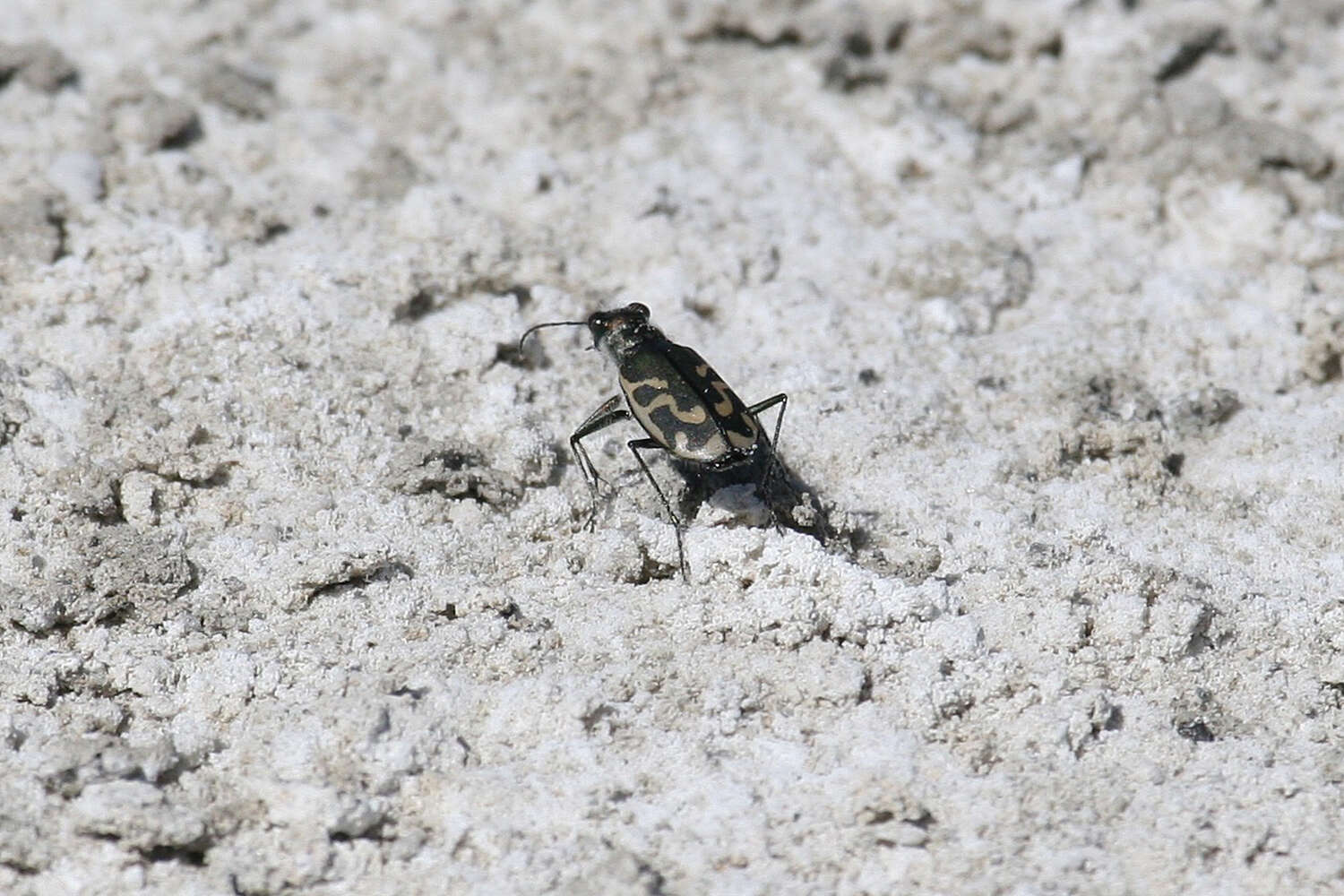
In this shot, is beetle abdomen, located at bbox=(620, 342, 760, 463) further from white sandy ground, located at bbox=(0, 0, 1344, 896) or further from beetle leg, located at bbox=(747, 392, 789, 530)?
white sandy ground, located at bbox=(0, 0, 1344, 896)

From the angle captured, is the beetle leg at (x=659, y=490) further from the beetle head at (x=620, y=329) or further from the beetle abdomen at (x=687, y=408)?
the beetle head at (x=620, y=329)

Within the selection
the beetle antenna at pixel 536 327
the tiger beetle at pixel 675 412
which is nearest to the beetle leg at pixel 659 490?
the tiger beetle at pixel 675 412

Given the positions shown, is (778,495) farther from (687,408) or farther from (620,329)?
(620,329)

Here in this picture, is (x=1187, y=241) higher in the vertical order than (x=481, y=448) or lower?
higher

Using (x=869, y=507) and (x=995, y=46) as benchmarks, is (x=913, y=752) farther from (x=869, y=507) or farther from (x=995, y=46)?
(x=995, y=46)

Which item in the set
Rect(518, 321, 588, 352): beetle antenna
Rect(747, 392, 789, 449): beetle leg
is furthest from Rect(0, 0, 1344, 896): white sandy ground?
Rect(747, 392, 789, 449): beetle leg

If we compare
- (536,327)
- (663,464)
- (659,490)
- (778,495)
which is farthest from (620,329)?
(778,495)

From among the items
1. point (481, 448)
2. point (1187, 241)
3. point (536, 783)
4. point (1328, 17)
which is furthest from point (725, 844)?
point (1328, 17)

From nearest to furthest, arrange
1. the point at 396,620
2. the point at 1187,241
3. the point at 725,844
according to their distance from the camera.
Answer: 1. the point at 725,844
2. the point at 396,620
3. the point at 1187,241
